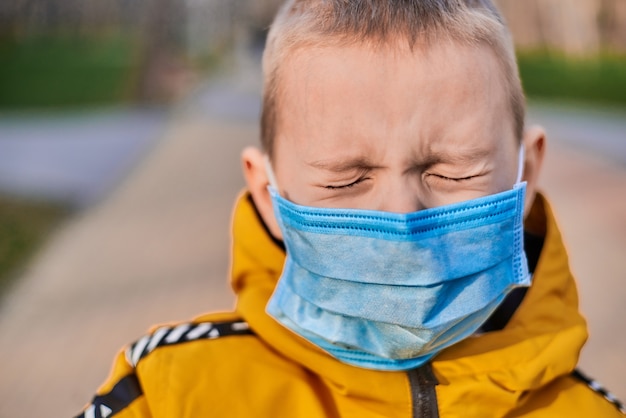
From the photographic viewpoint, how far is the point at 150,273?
536cm

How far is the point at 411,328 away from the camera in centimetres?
173

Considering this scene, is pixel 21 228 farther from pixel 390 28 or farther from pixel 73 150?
pixel 390 28

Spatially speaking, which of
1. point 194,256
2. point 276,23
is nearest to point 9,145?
point 194,256

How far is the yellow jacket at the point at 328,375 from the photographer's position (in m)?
1.80

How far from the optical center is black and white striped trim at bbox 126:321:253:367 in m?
1.91

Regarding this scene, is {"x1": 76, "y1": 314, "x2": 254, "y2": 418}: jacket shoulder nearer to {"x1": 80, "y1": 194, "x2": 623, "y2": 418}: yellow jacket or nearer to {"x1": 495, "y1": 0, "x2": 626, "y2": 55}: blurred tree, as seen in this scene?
{"x1": 80, "y1": 194, "x2": 623, "y2": 418}: yellow jacket

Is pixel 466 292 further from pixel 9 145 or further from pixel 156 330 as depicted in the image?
pixel 9 145

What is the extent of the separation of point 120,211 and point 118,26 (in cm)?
899

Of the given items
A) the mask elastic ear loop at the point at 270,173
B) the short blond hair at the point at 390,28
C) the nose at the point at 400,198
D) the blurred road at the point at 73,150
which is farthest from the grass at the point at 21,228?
the nose at the point at 400,198

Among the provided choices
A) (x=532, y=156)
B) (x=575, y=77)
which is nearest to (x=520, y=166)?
(x=532, y=156)

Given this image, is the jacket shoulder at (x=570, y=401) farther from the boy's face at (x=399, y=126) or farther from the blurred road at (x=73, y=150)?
the blurred road at (x=73, y=150)

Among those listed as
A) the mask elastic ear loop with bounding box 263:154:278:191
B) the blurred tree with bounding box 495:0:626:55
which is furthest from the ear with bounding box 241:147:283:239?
the blurred tree with bounding box 495:0:626:55

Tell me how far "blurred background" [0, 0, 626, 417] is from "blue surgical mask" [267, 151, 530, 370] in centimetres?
196

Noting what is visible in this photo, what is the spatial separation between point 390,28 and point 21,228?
16.5 feet
